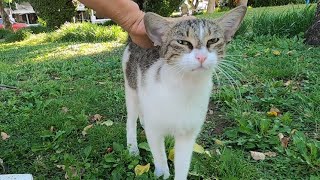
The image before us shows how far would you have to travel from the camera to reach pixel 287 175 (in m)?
2.36

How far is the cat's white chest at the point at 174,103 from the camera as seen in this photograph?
1.95m

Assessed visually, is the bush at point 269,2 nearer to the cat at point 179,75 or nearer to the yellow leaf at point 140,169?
the cat at point 179,75

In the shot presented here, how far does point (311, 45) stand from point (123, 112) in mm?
3381

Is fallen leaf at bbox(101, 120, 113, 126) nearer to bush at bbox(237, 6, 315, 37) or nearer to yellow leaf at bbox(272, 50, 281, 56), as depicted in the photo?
yellow leaf at bbox(272, 50, 281, 56)

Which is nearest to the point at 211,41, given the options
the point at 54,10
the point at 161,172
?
the point at 161,172

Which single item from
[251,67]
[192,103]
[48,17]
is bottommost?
[48,17]

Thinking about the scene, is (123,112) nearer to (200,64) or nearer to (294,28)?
(200,64)

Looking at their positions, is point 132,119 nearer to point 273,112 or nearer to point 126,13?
point 126,13

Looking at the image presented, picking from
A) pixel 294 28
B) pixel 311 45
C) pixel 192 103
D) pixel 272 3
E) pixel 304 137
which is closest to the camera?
pixel 192 103

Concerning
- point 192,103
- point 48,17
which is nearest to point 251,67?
point 192,103

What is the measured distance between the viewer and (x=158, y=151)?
2.29 meters

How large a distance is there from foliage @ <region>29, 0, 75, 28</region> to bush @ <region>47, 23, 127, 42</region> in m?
5.52

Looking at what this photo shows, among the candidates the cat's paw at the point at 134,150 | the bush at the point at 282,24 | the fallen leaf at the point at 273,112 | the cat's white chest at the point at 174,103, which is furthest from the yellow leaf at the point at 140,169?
the bush at the point at 282,24

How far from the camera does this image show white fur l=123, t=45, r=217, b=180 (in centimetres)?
185
